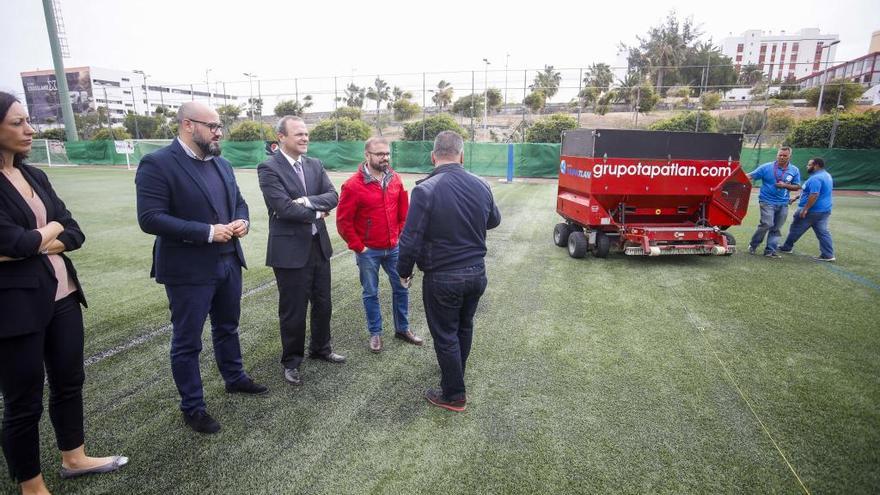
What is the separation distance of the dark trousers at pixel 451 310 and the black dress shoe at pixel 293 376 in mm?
1163

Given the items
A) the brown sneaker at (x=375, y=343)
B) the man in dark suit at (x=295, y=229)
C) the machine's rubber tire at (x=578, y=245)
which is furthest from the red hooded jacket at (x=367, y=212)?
the machine's rubber tire at (x=578, y=245)

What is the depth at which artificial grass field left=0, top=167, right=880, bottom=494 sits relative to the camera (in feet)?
8.45

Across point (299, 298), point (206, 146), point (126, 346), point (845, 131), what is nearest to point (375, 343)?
point (299, 298)

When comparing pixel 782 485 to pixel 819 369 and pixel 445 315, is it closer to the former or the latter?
pixel 819 369

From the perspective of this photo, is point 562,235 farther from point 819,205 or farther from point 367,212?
point 367,212

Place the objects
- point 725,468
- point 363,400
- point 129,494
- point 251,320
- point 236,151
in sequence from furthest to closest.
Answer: point 236,151, point 251,320, point 363,400, point 725,468, point 129,494

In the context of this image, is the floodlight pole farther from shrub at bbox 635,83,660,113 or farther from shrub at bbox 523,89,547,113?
shrub at bbox 635,83,660,113

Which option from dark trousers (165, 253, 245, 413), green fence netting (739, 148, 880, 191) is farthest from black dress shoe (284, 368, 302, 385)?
green fence netting (739, 148, 880, 191)

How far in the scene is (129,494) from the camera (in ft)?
7.87

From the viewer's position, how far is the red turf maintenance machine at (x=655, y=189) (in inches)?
267

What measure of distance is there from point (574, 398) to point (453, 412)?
35.9 inches

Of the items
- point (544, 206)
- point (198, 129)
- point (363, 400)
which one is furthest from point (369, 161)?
point (544, 206)

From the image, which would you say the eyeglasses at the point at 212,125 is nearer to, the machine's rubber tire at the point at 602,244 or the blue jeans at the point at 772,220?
the machine's rubber tire at the point at 602,244

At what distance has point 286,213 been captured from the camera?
325cm
